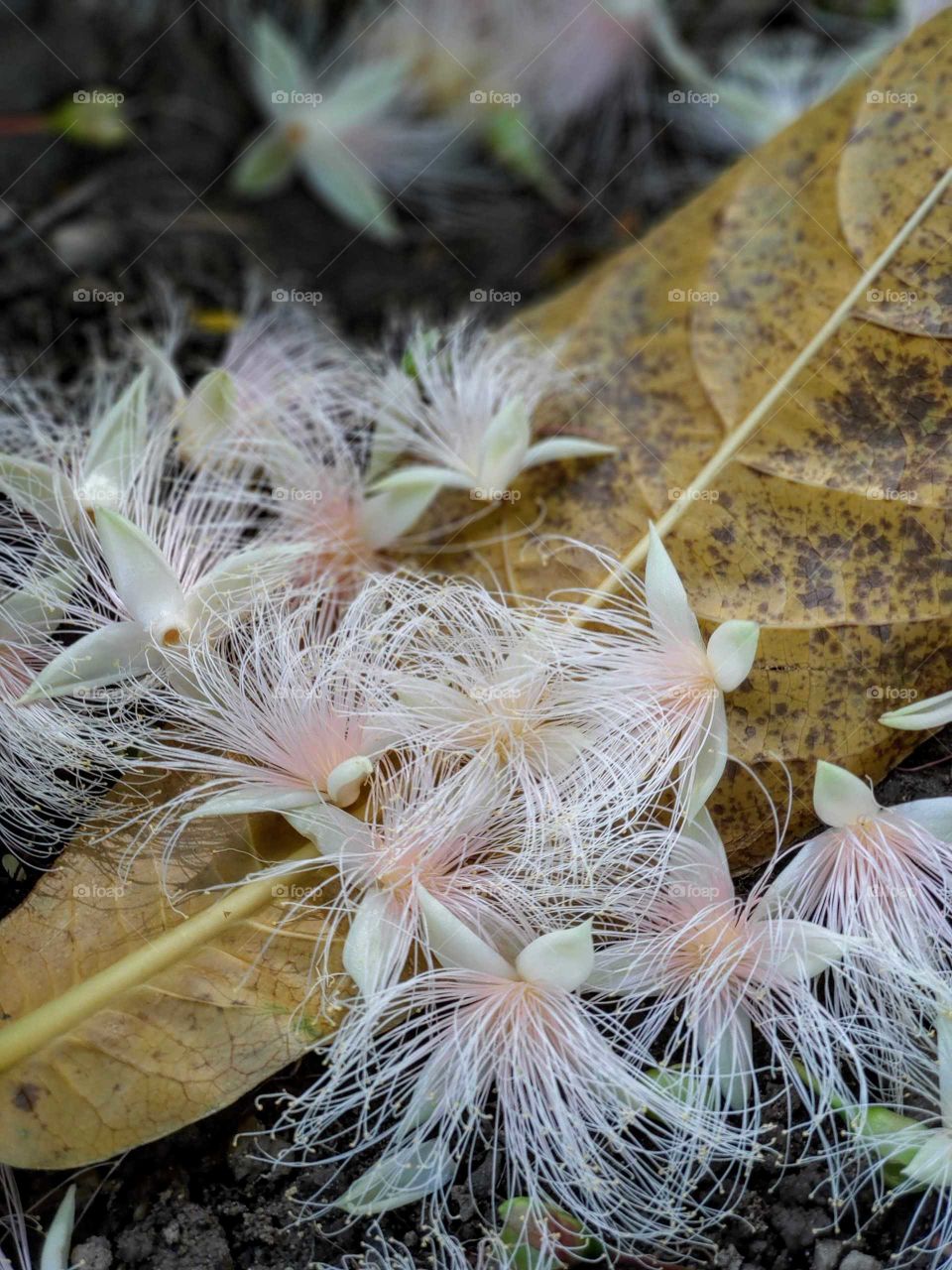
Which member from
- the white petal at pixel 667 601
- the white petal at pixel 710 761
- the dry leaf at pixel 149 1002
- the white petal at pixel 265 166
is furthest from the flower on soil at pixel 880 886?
the white petal at pixel 265 166

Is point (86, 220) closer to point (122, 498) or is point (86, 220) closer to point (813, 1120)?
point (122, 498)

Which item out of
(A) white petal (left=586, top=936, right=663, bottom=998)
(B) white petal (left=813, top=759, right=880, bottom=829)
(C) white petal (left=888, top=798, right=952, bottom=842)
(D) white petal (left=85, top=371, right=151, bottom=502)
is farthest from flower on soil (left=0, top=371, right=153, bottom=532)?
(C) white petal (left=888, top=798, right=952, bottom=842)

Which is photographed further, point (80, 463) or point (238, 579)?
point (80, 463)

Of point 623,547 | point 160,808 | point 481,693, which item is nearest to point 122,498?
point 160,808

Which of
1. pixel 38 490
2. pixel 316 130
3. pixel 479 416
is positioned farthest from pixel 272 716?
pixel 316 130

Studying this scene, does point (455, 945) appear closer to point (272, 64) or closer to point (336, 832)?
point (336, 832)

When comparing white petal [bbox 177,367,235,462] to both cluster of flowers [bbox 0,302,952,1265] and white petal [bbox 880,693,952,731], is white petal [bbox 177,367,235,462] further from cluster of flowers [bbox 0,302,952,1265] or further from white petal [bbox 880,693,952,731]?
white petal [bbox 880,693,952,731]
